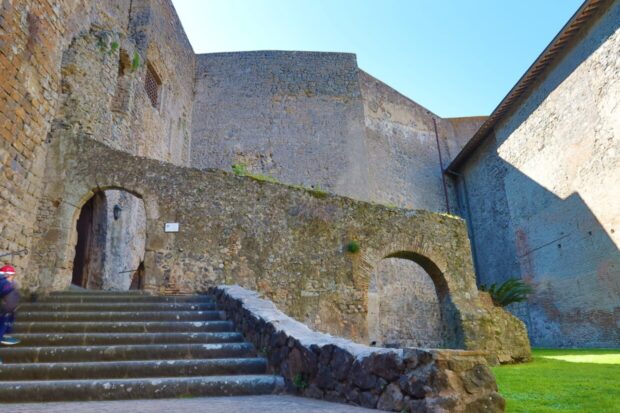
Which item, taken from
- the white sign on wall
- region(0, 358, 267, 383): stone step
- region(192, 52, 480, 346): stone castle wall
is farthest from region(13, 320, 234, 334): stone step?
region(192, 52, 480, 346): stone castle wall

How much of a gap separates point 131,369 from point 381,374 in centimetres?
265

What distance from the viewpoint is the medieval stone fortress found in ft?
14.3

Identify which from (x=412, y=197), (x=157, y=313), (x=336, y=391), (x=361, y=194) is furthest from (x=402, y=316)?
(x=336, y=391)

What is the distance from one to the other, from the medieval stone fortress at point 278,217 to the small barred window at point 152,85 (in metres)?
0.09

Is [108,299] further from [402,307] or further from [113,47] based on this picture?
[402,307]

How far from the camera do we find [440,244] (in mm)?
10477

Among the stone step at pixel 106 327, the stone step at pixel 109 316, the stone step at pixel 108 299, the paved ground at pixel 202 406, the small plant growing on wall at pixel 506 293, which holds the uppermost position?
the small plant growing on wall at pixel 506 293

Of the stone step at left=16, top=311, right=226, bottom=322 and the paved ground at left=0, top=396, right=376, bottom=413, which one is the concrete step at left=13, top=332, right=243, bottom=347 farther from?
the paved ground at left=0, top=396, right=376, bottom=413

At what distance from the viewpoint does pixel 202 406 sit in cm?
325

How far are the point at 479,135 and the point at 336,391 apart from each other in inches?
759

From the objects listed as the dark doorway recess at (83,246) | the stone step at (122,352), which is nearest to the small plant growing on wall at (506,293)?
the dark doorway recess at (83,246)

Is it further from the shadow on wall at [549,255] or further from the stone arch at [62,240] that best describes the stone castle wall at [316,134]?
the stone arch at [62,240]

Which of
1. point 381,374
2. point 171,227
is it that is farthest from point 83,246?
point 381,374

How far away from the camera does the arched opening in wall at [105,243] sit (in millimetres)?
10320
